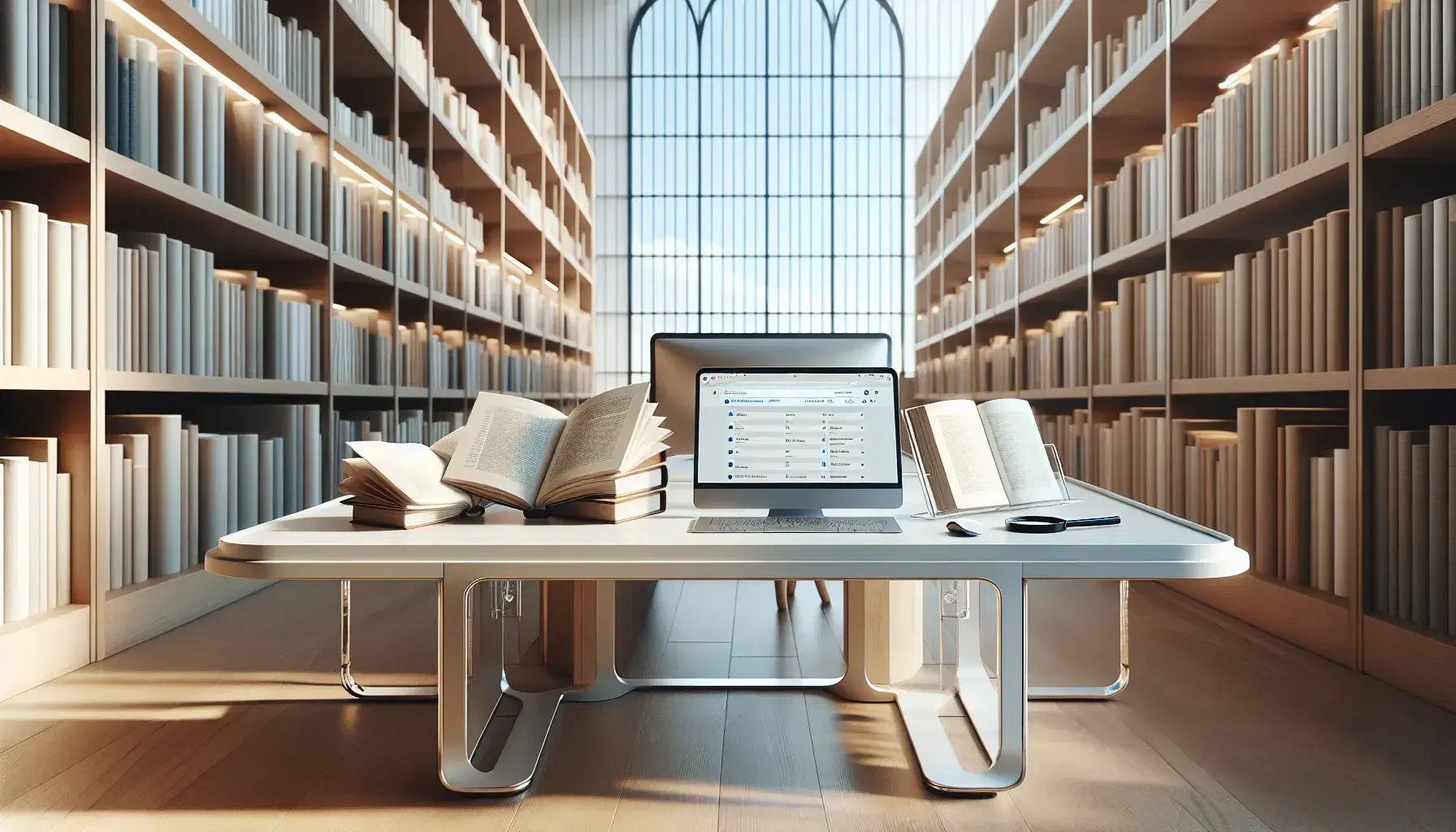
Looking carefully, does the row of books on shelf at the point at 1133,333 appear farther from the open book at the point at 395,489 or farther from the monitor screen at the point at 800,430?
the open book at the point at 395,489

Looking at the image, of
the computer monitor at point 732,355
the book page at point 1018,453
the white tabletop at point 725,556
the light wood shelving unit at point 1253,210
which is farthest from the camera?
the computer monitor at point 732,355

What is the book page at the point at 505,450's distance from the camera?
55.4 inches

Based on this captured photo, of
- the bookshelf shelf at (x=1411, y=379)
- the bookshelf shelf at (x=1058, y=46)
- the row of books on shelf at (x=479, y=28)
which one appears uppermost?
the row of books on shelf at (x=479, y=28)

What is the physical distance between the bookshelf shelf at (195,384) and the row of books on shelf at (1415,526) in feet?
10.1

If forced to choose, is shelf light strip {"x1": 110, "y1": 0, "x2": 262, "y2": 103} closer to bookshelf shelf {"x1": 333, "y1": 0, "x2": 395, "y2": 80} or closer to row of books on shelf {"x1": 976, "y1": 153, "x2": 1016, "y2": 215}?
bookshelf shelf {"x1": 333, "y1": 0, "x2": 395, "y2": 80}

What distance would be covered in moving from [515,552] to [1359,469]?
78.6 inches

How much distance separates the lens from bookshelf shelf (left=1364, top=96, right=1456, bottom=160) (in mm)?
1756

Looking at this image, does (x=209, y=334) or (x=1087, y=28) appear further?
(x=1087, y=28)

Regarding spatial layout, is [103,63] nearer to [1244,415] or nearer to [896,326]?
[1244,415]

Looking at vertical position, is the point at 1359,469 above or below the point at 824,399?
below

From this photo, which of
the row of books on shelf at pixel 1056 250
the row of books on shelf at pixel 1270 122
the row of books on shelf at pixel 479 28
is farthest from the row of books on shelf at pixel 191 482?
the row of books on shelf at pixel 1056 250

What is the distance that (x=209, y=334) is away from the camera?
103 inches

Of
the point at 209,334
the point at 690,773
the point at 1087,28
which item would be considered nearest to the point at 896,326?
the point at 1087,28

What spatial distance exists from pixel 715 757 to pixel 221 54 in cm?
254
